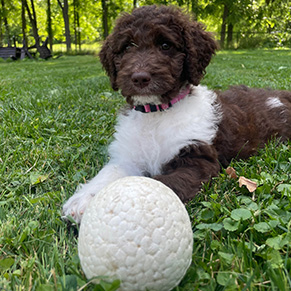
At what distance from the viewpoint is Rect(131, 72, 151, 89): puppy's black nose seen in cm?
272

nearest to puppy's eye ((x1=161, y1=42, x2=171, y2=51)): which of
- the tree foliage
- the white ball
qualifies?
the white ball

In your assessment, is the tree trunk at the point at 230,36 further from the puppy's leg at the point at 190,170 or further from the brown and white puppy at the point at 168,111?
the puppy's leg at the point at 190,170

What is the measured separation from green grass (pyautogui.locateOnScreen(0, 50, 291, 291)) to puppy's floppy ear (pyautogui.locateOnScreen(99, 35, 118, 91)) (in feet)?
2.31

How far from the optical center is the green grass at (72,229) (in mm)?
1536

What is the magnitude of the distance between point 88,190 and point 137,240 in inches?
50.4

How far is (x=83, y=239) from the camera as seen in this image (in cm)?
154

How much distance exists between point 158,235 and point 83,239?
0.36 metres

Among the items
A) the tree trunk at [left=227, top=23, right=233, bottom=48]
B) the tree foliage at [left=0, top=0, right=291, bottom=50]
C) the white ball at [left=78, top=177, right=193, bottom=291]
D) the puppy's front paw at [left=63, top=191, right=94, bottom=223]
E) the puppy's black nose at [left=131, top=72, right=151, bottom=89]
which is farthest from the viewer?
the tree trunk at [left=227, top=23, right=233, bottom=48]

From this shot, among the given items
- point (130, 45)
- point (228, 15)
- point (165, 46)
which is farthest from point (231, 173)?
point (228, 15)

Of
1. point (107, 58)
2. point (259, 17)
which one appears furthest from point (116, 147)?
point (259, 17)

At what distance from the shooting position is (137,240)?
143 cm

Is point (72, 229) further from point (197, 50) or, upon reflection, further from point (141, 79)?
point (197, 50)

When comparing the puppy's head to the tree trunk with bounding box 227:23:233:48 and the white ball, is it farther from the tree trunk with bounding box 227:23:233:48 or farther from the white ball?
the tree trunk with bounding box 227:23:233:48

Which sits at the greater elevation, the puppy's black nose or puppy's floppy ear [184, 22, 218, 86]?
puppy's floppy ear [184, 22, 218, 86]
